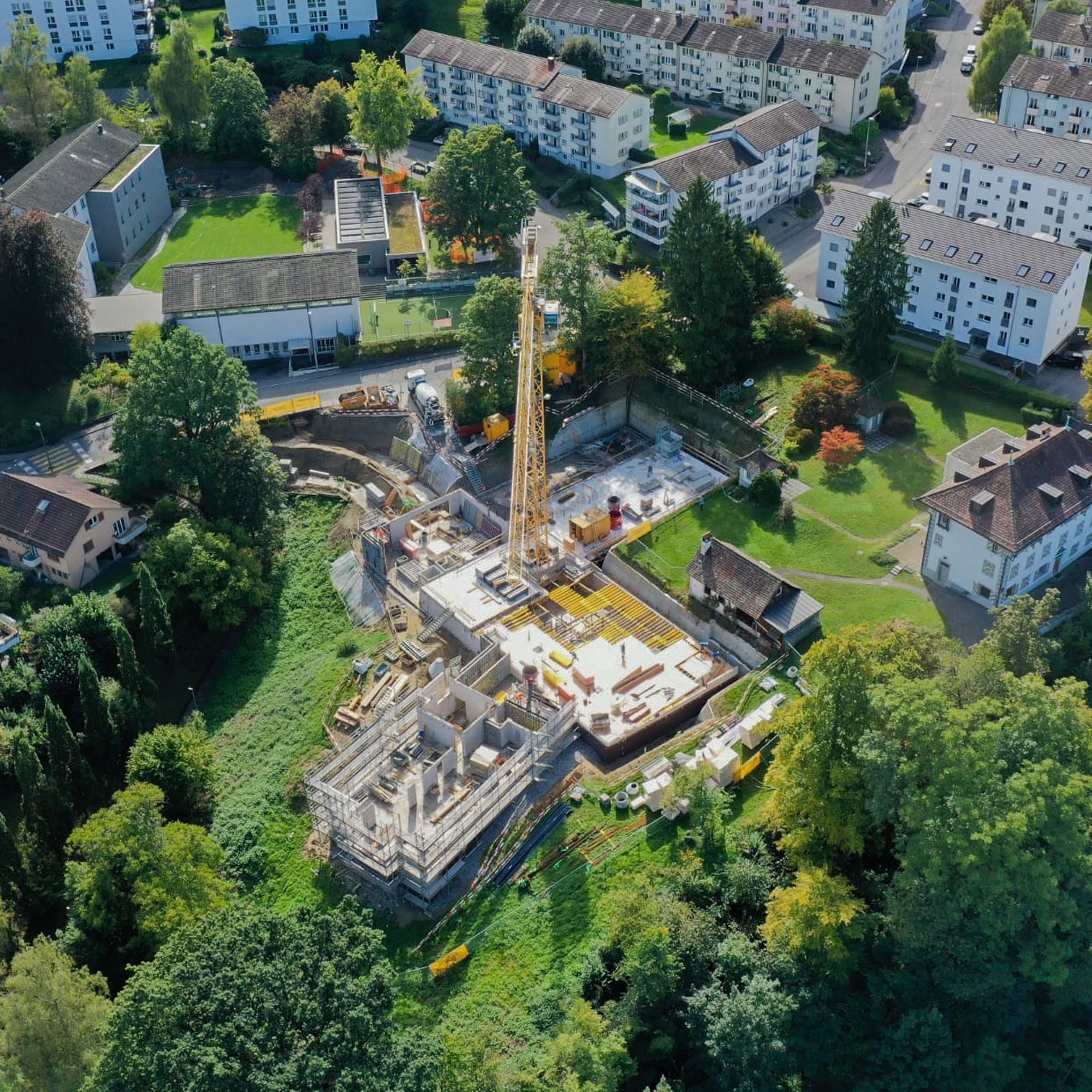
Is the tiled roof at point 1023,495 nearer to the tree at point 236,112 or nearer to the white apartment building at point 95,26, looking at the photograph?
the tree at point 236,112

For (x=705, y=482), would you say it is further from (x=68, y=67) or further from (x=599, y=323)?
(x=68, y=67)

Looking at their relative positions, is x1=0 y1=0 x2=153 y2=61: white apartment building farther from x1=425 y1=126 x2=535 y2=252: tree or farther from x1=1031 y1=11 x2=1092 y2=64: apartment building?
x1=1031 y1=11 x2=1092 y2=64: apartment building

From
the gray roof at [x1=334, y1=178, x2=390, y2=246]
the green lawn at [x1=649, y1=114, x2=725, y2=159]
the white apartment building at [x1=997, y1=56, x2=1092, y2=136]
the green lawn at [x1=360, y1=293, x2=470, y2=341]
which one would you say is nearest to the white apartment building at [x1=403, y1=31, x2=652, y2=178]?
the green lawn at [x1=649, y1=114, x2=725, y2=159]

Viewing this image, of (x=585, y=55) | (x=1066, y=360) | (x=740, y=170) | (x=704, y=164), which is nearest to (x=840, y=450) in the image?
(x=1066, y=360)

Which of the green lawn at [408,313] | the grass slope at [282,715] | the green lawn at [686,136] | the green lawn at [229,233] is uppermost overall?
the green lawn at [686,136]

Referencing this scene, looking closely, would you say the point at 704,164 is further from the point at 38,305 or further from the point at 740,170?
the point at 38,305

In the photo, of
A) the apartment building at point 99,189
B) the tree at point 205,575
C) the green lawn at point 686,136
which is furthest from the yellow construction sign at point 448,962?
the green lawn at point 686,136
